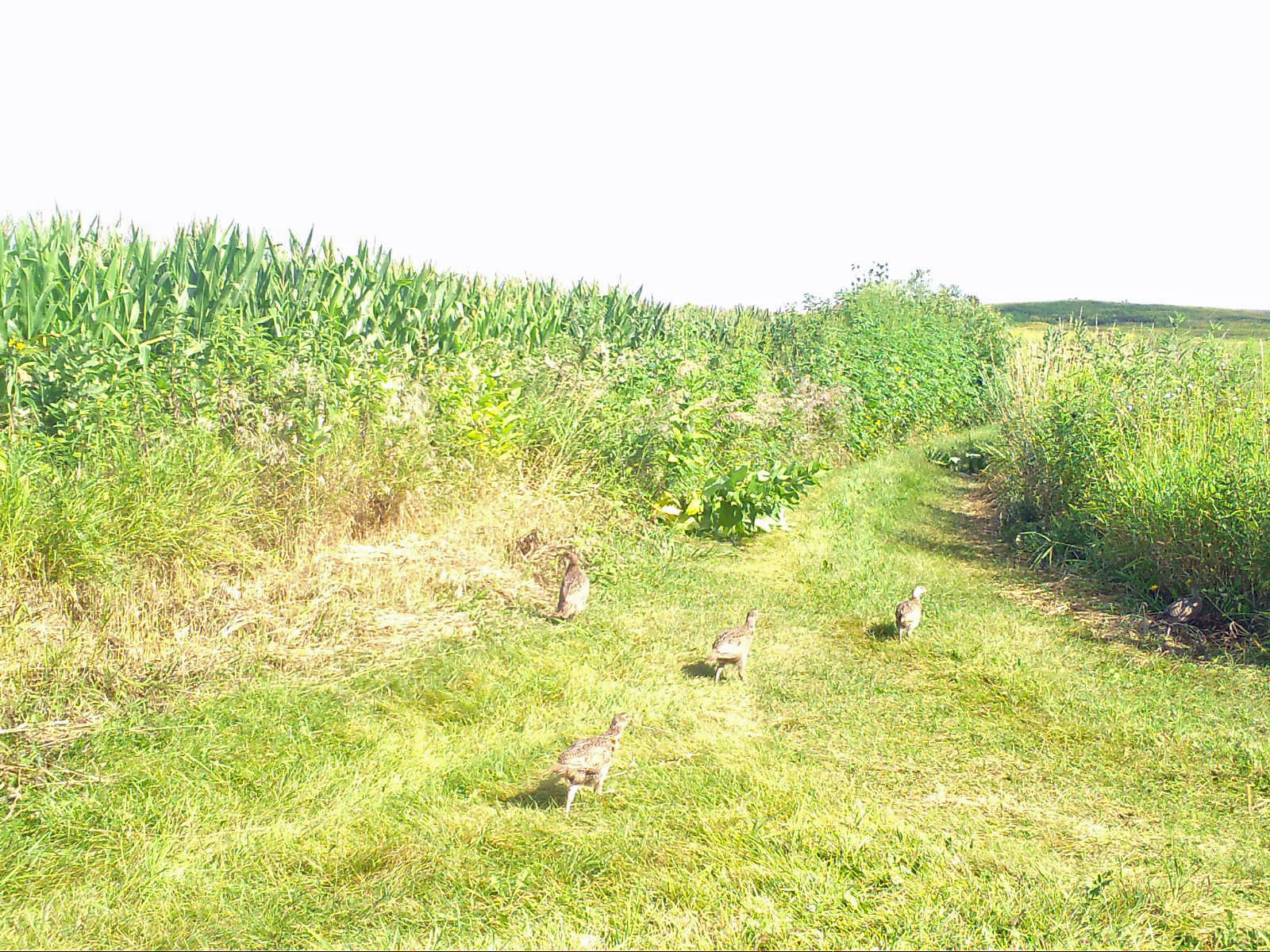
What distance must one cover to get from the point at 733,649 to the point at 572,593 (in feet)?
4.39

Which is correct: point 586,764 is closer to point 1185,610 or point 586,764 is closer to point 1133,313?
point 1185,610

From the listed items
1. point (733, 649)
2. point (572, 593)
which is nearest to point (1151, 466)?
point (733, 649)

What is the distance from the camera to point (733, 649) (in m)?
5.98

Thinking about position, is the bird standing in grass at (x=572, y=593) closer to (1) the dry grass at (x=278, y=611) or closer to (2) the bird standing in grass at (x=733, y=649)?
(1) the dry grass at (x=278, y=611)

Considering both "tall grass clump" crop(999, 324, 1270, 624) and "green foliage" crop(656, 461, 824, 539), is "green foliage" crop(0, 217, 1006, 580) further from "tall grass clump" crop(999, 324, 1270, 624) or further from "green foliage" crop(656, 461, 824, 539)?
"tall grass clump" crop(999, 324, 1270, 624)

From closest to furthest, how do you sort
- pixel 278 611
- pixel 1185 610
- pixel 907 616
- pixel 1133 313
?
pixel 278 611
pixel 907 616
pixel 1185 610
pixel 1133 313

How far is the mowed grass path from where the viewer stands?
381cm

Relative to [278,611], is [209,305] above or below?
above

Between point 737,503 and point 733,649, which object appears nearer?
point 733,649

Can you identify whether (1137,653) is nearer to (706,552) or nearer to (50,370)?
(706,552)

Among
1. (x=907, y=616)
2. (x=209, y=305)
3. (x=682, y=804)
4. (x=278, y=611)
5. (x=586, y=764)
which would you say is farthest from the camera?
(x=209, y=305)

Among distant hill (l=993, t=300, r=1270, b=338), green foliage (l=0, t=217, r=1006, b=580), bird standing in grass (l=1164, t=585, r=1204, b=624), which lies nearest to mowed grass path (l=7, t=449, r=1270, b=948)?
bird standing in grass (l=1164, t=585, r=1204, b=624)

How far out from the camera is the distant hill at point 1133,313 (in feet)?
116

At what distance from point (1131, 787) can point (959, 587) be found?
3372mm
